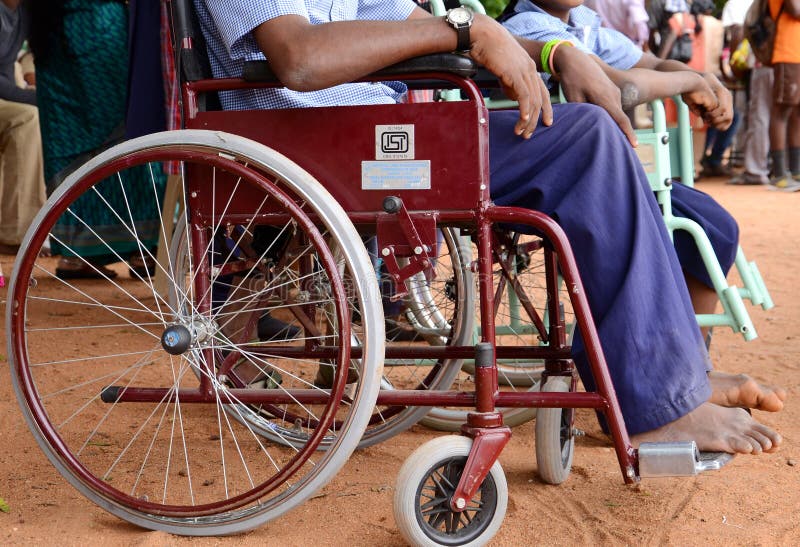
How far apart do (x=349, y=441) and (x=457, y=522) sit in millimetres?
274

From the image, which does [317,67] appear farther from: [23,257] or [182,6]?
[23,257]

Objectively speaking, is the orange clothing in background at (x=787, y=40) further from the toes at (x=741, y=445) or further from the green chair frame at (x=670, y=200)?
the toes at (x=741, y=445)

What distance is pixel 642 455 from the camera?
1.78 metres

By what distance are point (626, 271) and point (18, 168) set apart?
15.8 feet

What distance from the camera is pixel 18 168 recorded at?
19.1 feet

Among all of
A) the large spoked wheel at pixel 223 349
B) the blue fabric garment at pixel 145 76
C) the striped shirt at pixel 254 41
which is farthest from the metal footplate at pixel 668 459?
the blue fabric garment at pixel 145 76

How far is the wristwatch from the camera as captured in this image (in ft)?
5.86

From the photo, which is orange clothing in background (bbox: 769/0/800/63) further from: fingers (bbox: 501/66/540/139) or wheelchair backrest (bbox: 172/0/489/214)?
wheelchair backrest (bbox: 172/0/489/214)

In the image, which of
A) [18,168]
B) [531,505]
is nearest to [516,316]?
[531,505]

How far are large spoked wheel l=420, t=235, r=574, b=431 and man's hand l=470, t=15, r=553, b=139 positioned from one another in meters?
0.52

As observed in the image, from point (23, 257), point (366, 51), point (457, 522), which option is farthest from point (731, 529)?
point (23, 257)

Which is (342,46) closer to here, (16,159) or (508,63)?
(508,63)

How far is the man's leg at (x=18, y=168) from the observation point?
578cm

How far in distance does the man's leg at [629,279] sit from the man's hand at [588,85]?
23 centimetres
